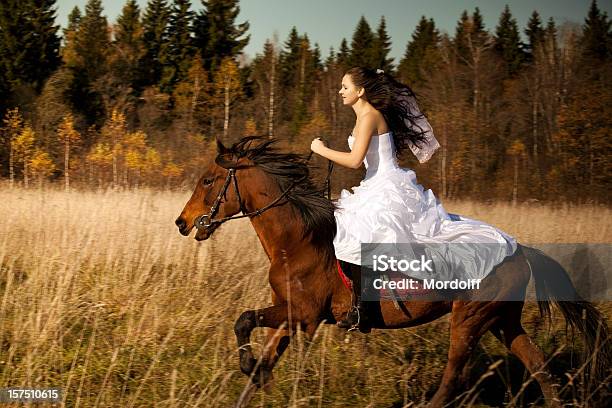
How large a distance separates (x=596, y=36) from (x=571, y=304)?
1485 inches

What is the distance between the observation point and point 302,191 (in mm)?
4535

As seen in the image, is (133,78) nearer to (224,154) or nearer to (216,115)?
(216,115)

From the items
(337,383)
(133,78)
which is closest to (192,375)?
(337,383)

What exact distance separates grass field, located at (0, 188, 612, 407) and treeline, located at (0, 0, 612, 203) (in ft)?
15.8

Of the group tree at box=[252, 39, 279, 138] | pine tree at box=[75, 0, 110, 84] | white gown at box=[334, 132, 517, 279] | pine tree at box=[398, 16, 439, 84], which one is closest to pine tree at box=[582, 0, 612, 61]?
pine tree at box=[398, 16, 439, 84]

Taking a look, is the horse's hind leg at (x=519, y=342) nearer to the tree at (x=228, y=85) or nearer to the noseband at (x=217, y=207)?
the noseband at (x=217, y=207)

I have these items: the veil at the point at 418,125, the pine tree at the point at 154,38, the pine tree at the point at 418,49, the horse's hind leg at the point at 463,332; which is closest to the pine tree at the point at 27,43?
the pine tree at the point at 154,38

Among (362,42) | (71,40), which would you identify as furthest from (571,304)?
(362,42)

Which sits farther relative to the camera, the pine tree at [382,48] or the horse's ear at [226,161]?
the pine tree at [382,48]

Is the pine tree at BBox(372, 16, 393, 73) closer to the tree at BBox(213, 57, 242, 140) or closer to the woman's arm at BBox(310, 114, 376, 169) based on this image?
the tree at BBox(213, 57, 242, 140)

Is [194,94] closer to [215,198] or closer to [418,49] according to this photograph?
[418,49]

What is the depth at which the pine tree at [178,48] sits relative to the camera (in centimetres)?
4322

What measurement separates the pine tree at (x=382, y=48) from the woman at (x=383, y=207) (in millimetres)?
46667

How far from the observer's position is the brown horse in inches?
164
